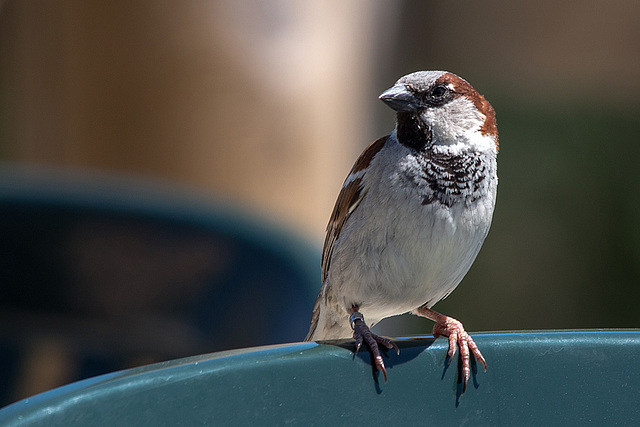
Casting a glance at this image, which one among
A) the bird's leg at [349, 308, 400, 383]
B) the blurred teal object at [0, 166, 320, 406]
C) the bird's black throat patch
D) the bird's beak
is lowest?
the blurred teal object at [0, 166, 320, 406]

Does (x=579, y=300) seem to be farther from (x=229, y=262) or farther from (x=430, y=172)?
(x=430, y=172)

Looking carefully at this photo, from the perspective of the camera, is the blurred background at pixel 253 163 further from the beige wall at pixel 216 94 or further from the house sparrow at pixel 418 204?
the house sparrow at pixel 418 204

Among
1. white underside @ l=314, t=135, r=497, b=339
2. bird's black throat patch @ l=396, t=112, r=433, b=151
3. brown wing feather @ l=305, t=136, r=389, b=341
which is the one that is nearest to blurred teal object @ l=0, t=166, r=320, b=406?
brown wing feather @ l=305, t=136, r=389, b=341

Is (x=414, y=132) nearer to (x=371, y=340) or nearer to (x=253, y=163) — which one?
(x=371, y=340)

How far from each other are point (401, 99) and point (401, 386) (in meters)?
0.81

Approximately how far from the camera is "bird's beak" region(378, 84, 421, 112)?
2.04 metres

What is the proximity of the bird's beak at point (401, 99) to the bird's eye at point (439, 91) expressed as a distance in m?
0.05

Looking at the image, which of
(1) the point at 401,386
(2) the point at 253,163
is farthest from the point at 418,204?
(2) the point at 253,163

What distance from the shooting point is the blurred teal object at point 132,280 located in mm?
2828

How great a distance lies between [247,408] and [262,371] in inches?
2.4

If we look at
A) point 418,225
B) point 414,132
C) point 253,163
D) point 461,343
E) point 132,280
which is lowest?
point 132,280

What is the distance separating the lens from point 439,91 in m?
2.11

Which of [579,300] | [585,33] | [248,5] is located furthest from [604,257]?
[248,5]

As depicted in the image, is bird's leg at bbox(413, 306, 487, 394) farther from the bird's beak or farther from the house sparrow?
the bird's beak
